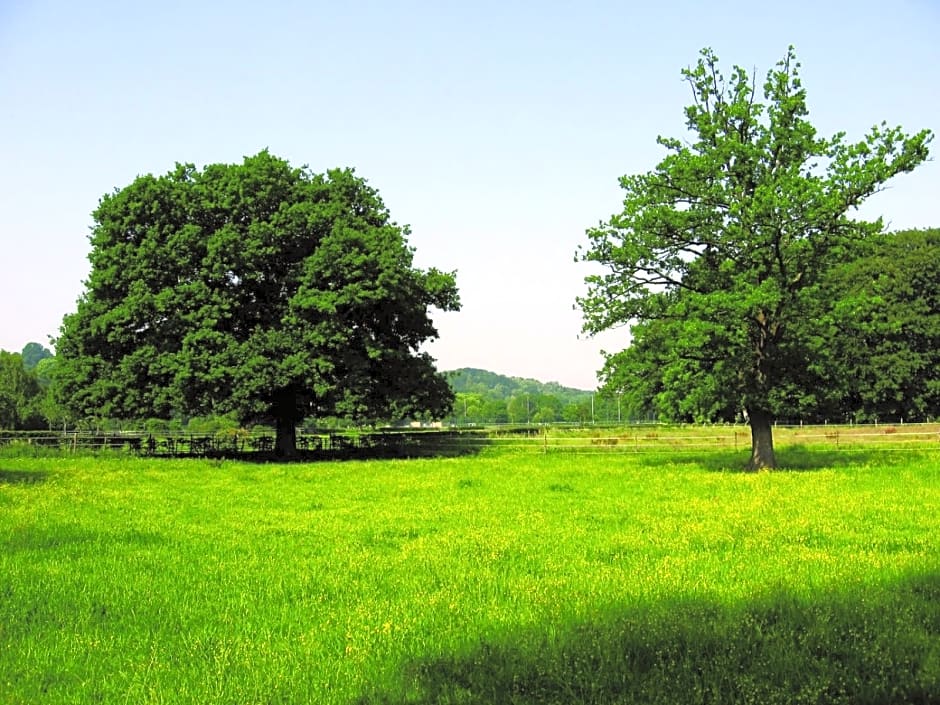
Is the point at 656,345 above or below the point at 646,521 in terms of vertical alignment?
above

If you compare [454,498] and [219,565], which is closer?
[219,565]

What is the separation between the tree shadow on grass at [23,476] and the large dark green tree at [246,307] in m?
9.33

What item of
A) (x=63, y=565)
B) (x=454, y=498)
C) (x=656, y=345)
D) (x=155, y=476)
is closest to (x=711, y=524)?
(x=454, y=498)

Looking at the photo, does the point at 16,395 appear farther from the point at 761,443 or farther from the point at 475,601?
the point at 475,601

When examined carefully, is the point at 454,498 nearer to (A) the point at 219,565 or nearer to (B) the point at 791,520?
(B) the point at 791,520

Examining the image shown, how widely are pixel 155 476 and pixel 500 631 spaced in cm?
2564

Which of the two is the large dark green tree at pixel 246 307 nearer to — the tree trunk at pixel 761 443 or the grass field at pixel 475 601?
the tree trunk at pixel 761 443

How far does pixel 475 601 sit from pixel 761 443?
77.3 ft

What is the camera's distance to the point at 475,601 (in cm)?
938

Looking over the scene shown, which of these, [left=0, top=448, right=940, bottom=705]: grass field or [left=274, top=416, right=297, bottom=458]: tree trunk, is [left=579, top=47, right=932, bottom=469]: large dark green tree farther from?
[left=274, top=416, right=297, bottom=458]: tree trunk

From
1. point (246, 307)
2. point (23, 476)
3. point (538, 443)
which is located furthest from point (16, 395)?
point (23, 476)

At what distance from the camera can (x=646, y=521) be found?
16062 millimetres

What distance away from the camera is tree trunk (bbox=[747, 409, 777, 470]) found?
1179 inches

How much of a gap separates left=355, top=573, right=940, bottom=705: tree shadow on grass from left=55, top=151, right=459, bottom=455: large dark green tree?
3279cm
